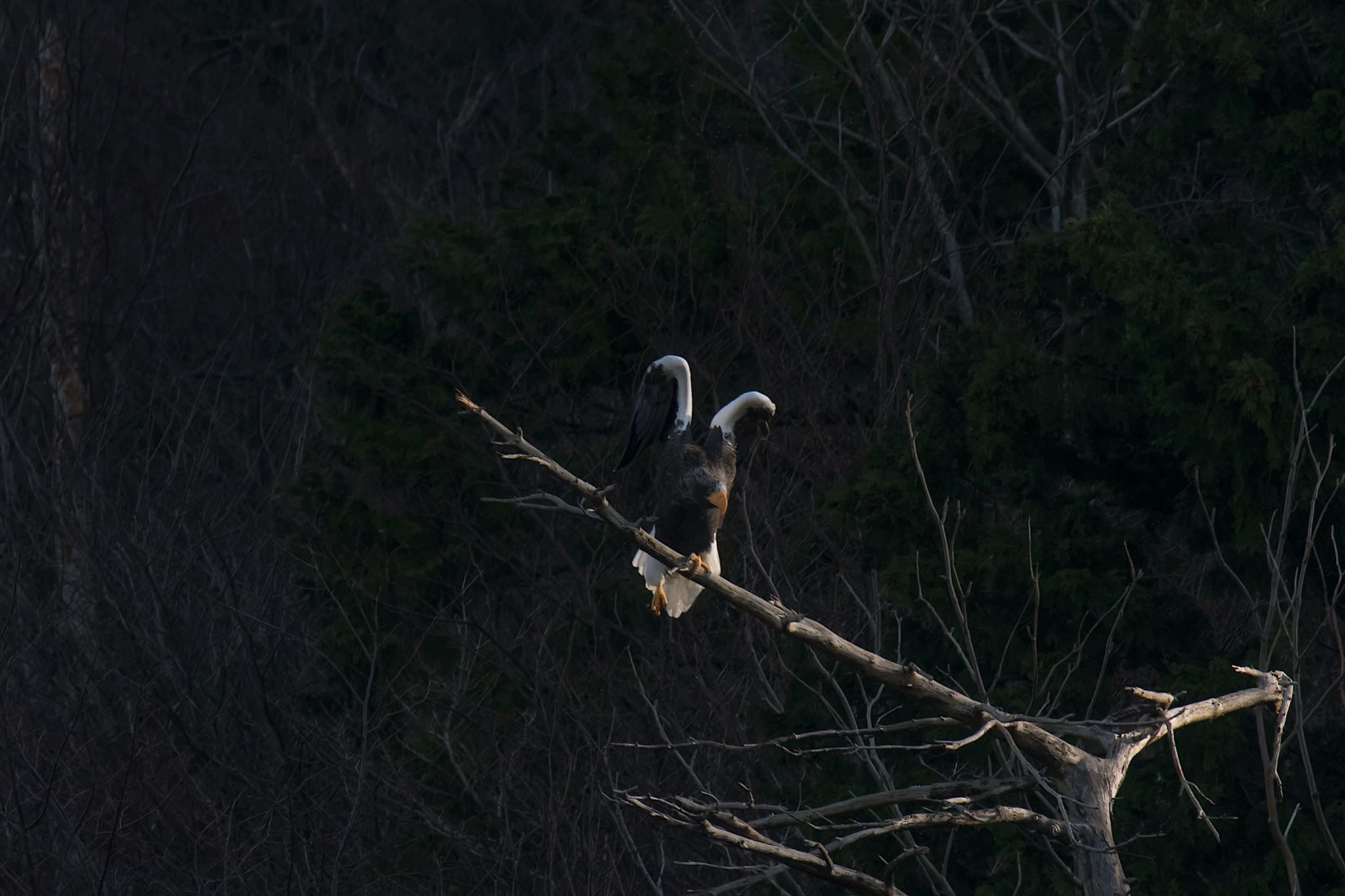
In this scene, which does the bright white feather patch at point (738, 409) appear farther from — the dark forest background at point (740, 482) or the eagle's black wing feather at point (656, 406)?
the dark forest background at point (740, 482)

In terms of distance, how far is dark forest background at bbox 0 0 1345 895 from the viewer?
27.3 feet

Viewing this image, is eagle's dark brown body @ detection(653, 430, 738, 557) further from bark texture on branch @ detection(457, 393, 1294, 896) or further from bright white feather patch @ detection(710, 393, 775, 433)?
bark texture on branch @ detection(457, 393, 1294, 896)

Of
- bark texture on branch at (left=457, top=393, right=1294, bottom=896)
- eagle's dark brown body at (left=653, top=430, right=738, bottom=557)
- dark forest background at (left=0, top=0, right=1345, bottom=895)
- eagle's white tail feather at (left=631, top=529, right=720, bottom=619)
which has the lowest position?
dark forest background at (left=0, top=0, right=1345, bottom=895)

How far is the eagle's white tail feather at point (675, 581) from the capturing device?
7.04 meters

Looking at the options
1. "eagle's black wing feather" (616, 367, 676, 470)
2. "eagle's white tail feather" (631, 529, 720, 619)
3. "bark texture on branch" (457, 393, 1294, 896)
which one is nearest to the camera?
"bark texture on branch" (457, 393, 1294, 896)

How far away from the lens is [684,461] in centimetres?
711

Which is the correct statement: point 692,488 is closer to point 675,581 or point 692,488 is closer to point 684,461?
point 684,461

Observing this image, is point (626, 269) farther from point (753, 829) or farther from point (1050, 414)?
point (753, 829)

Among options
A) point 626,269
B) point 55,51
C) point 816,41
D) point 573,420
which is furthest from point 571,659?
point 55,51

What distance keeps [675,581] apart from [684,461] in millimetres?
438

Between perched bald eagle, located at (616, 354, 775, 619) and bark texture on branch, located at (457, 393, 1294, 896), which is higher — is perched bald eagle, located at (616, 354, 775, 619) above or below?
below

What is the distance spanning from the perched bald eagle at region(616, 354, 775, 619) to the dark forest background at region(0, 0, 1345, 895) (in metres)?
0.74

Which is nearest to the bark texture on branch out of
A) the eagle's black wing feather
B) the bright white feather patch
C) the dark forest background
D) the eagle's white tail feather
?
the dark forest background

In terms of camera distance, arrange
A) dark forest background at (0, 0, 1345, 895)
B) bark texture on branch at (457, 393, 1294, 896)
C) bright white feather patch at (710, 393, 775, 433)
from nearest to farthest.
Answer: bark texture on branch at (457, 393, 1294, 896) < bright white feather patch at (710, 393, 775, 433) < dark forest background at (0, 0, 1345, 895)
